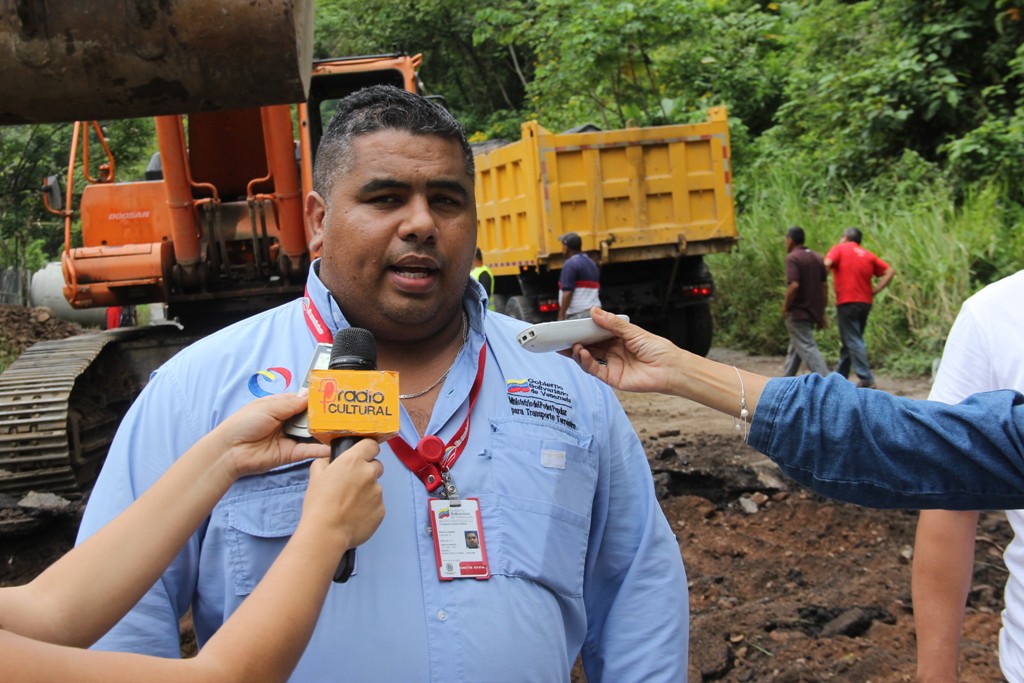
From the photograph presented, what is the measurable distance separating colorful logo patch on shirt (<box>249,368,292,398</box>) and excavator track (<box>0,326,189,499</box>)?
4.99m

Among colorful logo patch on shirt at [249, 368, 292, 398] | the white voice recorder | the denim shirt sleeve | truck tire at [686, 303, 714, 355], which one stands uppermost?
the white voice recorder

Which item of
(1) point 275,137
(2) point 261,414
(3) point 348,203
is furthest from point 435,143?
(1) point 275,137

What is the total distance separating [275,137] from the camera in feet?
23.0

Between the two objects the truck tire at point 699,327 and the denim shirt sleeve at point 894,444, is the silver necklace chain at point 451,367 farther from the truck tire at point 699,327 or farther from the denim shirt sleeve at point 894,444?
the truck tire at point 699,327

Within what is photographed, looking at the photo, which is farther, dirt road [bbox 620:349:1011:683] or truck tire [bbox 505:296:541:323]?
truck tire [bbox 505:296:541:323]

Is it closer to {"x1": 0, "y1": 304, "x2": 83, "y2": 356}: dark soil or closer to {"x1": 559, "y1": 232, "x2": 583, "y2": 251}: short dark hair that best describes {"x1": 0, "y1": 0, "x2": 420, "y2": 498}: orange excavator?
{"x1": 559, "y1": 232, "x2": 583, "y2": 251}: short dark hair

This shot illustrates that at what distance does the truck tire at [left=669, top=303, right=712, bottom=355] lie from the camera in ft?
43.4

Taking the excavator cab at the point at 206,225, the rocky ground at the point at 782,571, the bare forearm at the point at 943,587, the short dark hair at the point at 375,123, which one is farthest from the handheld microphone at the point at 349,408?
the excavator cab at the point at 206,225

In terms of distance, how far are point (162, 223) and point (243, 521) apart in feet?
20.8

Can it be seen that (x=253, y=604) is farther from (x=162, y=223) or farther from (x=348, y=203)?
(x=162, y=223)

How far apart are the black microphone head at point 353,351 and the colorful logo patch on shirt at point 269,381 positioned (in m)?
0.32

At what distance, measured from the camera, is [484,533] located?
6.89ft

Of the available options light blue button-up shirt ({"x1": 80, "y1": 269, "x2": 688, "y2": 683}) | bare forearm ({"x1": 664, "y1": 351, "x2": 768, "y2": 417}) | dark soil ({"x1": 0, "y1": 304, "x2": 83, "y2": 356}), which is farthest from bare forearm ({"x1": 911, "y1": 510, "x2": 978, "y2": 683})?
dark soil ({"x1": 0, "y1": 304, "x2": 83, "y2": 356})

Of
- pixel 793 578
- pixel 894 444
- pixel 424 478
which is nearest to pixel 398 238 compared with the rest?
pixel 424 478
